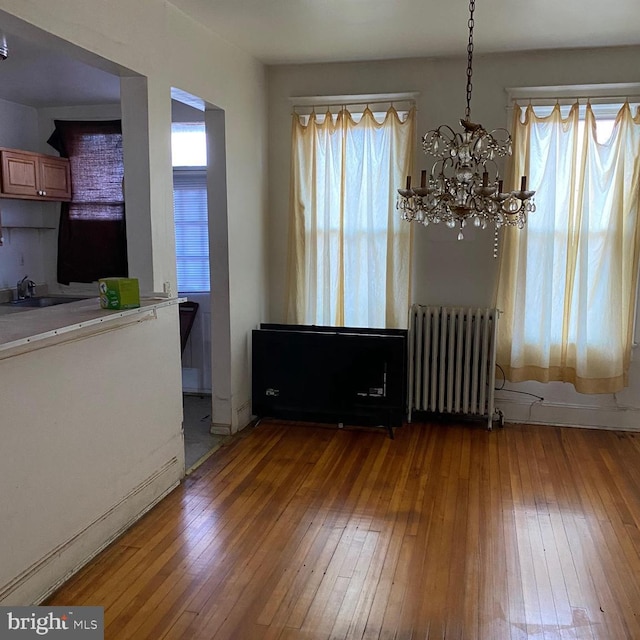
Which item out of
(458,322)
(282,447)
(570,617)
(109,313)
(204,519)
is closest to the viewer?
(570,617)

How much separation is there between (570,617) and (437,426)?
2.37 m

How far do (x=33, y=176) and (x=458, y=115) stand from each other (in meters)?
3.36

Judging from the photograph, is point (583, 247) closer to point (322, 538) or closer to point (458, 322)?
point (458, 322)

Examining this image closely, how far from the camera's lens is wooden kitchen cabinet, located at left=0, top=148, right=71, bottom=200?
477cm

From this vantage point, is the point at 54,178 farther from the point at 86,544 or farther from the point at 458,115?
the point at 86,544

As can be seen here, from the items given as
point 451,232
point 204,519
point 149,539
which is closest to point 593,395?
point 451,232

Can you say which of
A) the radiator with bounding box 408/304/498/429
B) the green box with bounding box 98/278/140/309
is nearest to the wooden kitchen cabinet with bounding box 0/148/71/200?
the green box with bounding box 98/278/140/309

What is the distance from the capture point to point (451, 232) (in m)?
4.79

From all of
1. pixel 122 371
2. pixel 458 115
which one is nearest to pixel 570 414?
pixel 458 115

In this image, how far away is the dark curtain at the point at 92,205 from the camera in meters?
5.39

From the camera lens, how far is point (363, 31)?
3.96 m

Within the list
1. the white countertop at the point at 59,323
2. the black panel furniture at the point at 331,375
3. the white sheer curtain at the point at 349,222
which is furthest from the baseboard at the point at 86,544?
the white sheer curtain at the point at 349,222

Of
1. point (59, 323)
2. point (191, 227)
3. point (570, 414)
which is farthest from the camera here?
point (191, 227)

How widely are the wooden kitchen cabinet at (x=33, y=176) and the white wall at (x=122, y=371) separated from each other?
5.86 ft
